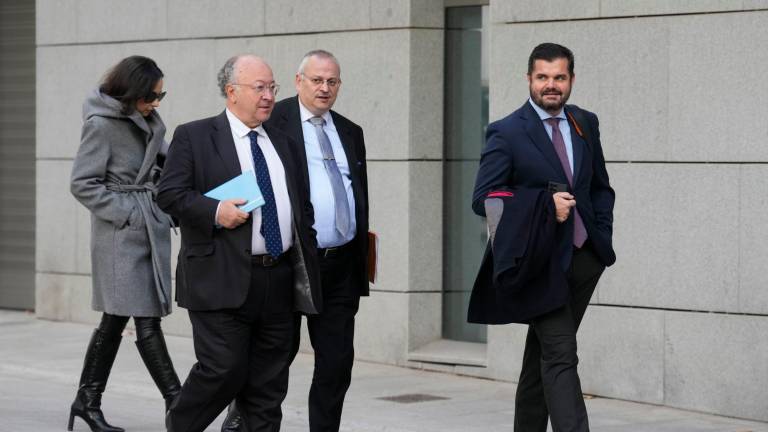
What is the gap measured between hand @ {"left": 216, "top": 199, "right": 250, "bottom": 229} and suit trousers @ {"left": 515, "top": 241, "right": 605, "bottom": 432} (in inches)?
58.0

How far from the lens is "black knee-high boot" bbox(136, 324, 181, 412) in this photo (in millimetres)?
8062

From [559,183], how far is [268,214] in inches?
51.4

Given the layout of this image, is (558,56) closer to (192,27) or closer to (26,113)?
(192,27)

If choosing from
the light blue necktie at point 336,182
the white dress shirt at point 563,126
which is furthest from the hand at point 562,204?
the light blue necktie at point 336,182

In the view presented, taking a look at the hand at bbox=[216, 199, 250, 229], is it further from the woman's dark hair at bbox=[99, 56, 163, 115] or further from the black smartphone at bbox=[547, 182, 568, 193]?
the woman's dark hair at bbox=[99, 56, 163, 115]

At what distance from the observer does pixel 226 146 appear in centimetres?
646

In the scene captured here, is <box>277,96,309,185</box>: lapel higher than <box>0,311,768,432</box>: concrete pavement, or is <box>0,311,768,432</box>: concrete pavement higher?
<box>277,96,309,185</box>: lapel

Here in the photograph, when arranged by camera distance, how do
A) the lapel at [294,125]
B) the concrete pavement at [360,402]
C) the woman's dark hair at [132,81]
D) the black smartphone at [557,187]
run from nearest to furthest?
the black smartphone at [557,187], the lapel at [294,125], the woman's dark hair at [132,81], the concrete pavement at [360,402]

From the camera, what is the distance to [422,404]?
30.8 feet

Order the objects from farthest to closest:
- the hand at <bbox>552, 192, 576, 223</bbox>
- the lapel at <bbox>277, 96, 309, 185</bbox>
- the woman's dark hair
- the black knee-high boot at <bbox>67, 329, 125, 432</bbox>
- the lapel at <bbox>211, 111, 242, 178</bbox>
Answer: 1. the black knee-high boot at <bbox>67, 329, 125, 432</bbox>
2. the woman's dark hair
3. the lapel at <bbox>277, 96, 309, 185</bbox>
4. the hand at <bbox>552, 192, 576, 223</bbox>
5. the lapel at <bbox>211, 111, 242, 178</bbox>

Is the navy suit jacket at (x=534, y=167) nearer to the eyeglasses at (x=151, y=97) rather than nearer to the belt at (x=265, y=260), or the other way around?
the belt at (x=265, y=260)

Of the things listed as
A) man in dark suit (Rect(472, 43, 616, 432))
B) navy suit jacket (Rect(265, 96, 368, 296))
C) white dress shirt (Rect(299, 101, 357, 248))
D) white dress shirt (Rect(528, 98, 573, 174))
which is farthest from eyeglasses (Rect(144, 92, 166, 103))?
white dress shirt (Rect(528, 98, 573, 174))

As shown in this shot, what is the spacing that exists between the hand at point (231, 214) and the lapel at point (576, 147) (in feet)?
5.08

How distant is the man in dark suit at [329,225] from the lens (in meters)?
7.17
